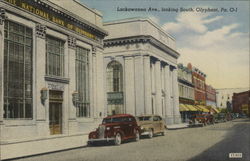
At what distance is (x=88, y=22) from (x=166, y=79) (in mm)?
22956

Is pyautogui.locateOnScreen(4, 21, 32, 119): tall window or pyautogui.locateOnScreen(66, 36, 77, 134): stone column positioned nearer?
pyautogui.locateOnScreen(4, 21, 32, 119): tall window

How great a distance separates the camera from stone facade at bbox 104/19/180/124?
4059cm

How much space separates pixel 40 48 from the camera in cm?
2288

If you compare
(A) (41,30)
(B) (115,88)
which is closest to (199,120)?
(B) (115,88)

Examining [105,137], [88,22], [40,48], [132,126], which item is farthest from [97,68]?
[105,137]

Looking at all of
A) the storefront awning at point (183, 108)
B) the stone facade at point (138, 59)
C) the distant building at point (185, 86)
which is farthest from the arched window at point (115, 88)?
the distant building at point (185, 86)

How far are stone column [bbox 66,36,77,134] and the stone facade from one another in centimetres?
1485

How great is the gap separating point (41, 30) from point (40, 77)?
10.4 feet

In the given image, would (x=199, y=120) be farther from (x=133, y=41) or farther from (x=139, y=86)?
(x=133, y=41)

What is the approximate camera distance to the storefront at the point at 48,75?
19.6 metres

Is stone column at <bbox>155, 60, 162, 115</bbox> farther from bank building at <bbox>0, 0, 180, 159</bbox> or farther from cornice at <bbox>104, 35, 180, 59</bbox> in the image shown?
bank building at <bbox>0, 0, 180, 159</bbox>

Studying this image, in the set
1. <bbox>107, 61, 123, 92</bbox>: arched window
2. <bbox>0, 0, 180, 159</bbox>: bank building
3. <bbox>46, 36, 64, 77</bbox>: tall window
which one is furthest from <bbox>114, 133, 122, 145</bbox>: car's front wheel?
<bbox>107, 61, 123, 92</bbox>: arched window

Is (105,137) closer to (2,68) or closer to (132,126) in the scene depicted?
(132,126)

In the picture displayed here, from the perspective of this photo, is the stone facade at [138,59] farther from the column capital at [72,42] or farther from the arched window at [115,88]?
the column capital at [72,42]
